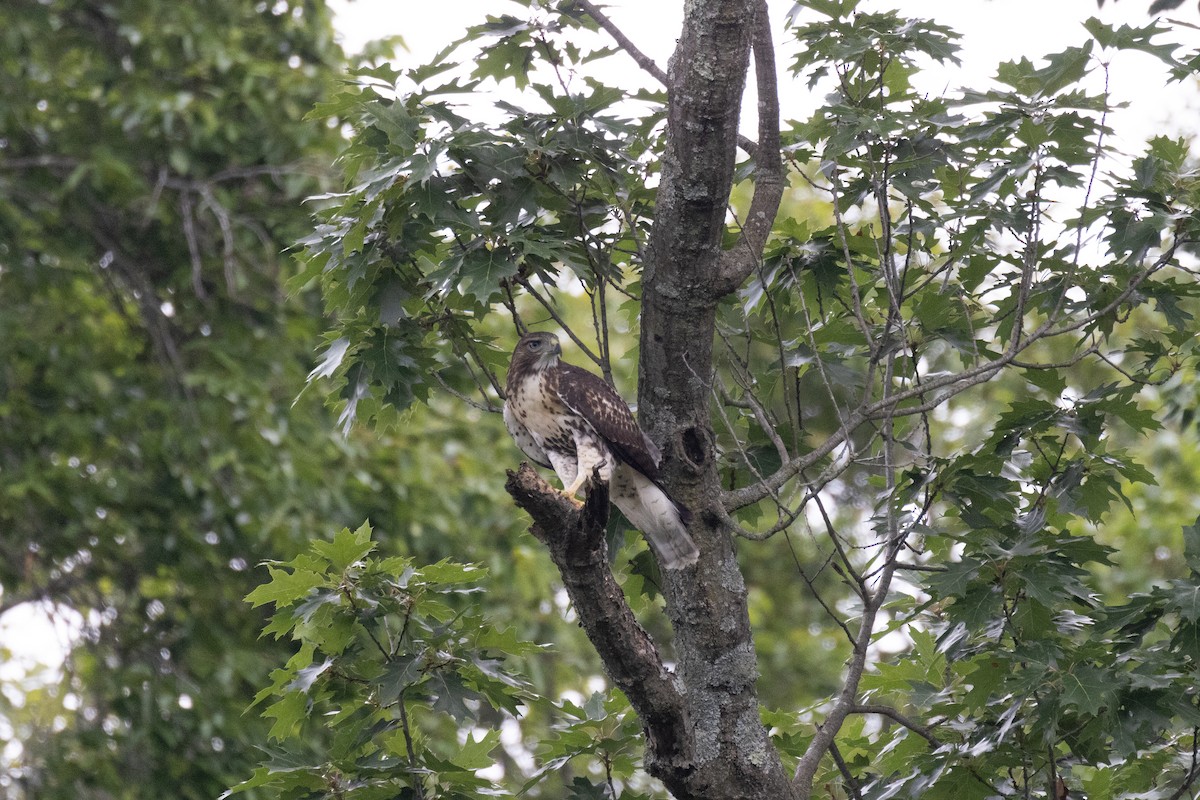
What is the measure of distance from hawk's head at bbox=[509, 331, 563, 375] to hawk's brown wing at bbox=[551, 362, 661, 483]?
5cm

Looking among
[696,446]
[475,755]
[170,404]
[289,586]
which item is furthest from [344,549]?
[170,404]

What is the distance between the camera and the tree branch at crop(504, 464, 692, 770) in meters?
2.61

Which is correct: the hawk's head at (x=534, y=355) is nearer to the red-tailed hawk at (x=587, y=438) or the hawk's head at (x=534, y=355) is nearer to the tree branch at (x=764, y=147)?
the red-tailed hawk at (x=587, y=438)

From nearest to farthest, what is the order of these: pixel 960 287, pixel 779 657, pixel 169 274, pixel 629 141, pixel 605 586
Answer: pixel 605 586
pixel 629 141
pixel 960 287
pixel 169 274
pixel 779 657

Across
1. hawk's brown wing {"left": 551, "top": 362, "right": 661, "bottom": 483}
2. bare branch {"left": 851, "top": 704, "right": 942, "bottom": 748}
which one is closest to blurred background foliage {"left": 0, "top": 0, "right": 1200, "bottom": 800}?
hawk's brown wing {"left": 551, "top": 362, "right": 661, "bottom": 483}

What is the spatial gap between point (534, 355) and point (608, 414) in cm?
45

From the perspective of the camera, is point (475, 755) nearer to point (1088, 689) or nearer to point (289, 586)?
point (289, 586)

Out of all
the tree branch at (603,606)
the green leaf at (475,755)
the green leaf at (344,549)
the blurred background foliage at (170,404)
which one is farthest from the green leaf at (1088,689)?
the blurred background foliage at (170,404)

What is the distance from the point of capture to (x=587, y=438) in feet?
12.0

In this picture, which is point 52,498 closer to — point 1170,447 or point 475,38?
point 475,38

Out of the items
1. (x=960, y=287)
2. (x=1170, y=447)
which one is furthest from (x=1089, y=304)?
(x=1170, y=447)

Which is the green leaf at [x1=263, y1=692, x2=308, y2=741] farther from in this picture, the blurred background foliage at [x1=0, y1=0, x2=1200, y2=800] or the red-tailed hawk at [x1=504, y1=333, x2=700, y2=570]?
the blurred background foliage at [x1=0, y1=0, x2=1200, y2=800]

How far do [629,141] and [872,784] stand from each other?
5.69ft

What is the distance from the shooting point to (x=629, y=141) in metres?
3.17
